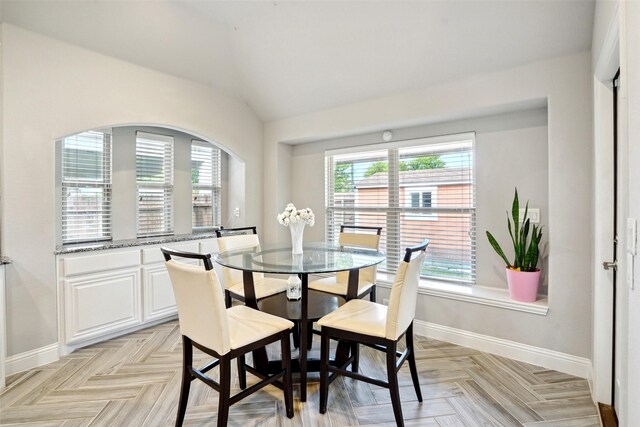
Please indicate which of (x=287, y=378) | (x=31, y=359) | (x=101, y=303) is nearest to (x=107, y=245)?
(x=101, y=303)

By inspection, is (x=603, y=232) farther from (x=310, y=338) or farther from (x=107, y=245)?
(x=107, y=245)

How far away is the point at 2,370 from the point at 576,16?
4.64 metres

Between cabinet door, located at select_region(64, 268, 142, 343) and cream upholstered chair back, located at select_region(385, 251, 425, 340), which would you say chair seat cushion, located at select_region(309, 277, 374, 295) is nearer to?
cream upholstered chair back, located at select_region(385, 251, 425, 340)

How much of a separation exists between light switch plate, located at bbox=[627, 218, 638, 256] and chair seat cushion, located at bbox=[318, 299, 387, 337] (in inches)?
46.7

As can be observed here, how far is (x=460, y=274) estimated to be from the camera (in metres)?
3.23

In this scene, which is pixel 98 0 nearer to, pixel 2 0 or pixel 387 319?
pixel 2 0

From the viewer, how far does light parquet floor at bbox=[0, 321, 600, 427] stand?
6.47 feet

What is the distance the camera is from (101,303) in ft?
9.82

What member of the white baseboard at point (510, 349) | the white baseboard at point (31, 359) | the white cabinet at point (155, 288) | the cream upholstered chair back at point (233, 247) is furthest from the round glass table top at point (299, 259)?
the white baseboard at point (31, 359)

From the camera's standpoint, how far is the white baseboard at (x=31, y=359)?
97.8 inches

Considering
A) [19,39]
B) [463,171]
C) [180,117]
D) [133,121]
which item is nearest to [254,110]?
[180,117]

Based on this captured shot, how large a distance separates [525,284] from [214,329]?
2.38 meters

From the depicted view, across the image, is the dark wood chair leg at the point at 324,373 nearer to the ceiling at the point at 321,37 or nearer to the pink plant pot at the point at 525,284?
the pink plant pot at the point at 525,284

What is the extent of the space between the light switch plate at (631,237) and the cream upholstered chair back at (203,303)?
170 centimetres
